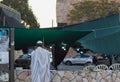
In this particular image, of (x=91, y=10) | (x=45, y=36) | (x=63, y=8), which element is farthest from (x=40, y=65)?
(x=63, y=8)

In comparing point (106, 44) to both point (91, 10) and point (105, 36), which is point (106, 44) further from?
point (91, 10)

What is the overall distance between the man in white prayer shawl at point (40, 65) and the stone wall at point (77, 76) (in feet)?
1.85

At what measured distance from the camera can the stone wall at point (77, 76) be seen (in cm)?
1263

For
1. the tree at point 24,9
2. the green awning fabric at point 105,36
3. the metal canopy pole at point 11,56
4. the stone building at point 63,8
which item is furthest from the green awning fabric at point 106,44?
the stone building at point 63,8

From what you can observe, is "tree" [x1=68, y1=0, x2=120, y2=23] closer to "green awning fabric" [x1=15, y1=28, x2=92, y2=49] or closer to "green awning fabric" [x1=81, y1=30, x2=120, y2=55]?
"green awning fabric" [x1=15, y1=28, x2=92, y2=49]

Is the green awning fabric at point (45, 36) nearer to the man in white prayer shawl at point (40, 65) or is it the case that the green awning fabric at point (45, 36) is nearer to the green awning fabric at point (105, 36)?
the green awning fabric at point (105, 36)

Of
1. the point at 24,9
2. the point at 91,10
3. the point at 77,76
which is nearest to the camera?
the point at 77,76

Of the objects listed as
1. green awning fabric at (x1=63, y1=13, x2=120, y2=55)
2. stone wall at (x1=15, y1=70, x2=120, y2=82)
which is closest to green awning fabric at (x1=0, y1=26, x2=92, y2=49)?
green awning fabric at (x1=63, y1=13, x2=120, y2=55)

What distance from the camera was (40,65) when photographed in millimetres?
12086

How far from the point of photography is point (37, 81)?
12.1 meters

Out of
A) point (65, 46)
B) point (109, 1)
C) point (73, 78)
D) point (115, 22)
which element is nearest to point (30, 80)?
point (73, 78)

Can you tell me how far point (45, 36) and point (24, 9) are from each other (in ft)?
151

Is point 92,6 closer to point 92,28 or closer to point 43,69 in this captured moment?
point 92,28

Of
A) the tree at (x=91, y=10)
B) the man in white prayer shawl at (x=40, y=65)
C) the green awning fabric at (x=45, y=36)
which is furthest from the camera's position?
the tree at (x=91, y=10)
